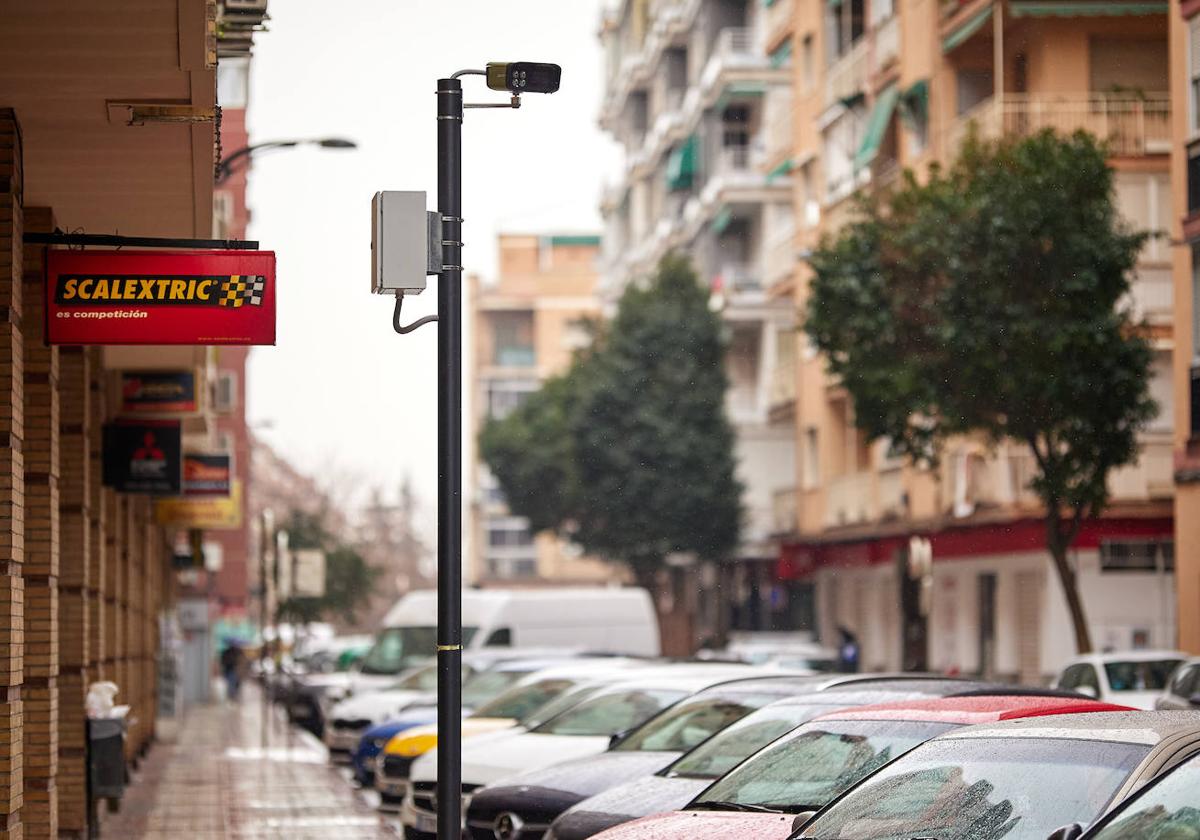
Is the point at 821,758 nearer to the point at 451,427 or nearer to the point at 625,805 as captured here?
the point at 625,805

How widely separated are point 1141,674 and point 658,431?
33.5 meters

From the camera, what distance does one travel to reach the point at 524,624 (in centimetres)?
3294

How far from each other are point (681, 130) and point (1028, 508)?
102 ft

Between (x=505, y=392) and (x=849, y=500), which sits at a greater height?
(x=505, y=392)

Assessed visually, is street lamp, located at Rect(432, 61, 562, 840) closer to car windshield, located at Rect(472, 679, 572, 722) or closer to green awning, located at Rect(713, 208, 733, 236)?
car windshield, located at Rect(472, 679, 572, 722)

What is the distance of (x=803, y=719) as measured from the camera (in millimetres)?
11703

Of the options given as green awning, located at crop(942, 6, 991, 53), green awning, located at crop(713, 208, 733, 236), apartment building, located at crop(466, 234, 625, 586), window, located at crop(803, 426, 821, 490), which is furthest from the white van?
apartment building, located at crop(466, 234, 625, 586)

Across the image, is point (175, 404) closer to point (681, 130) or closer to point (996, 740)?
point (996, 740)

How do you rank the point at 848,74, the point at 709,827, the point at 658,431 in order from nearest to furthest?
the point at 709,827 < the point at 848,74 < the point at 658,431

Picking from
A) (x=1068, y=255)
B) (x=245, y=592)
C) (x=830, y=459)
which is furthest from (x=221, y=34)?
(x=245, y=592)

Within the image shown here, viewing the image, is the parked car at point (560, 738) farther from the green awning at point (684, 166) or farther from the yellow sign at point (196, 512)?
the green awning at point (684, 166)

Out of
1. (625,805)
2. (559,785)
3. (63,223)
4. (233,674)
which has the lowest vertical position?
(233,674)

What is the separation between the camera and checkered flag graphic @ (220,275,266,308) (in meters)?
12.7

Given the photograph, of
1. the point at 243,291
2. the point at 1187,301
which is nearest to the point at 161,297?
the point at 243,291
